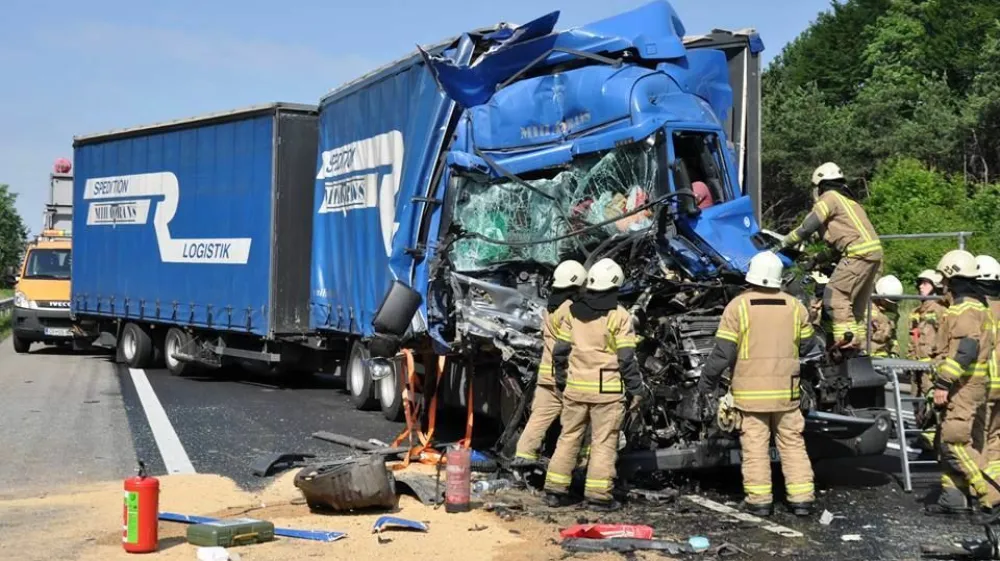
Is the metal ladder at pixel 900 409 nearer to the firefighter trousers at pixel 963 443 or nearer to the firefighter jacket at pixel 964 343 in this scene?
the firefighter trousers at pixel 963 443

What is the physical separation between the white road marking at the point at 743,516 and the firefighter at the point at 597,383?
0.64 metres

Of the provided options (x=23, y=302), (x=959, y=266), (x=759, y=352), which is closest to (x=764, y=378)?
(x=759, y=352)

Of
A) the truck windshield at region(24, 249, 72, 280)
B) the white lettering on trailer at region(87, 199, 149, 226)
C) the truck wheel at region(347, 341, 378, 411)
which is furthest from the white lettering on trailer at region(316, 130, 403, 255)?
the truck windshield at region(24, 249, 72, 280)

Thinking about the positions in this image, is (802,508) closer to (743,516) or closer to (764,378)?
(743,516)

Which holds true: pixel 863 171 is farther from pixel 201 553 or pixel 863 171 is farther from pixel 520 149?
pixel 201 553

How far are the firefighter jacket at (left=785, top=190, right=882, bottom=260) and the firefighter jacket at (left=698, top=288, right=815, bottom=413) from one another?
0.90m

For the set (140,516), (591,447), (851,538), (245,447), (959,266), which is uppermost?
(959,266)

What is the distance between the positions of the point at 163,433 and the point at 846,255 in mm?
6808

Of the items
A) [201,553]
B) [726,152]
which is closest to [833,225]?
[726,152]

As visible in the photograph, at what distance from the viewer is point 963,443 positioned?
7.86 m

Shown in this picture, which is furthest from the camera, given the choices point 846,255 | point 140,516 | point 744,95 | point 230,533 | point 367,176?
point 367,176

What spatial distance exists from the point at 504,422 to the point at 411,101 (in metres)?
3.36

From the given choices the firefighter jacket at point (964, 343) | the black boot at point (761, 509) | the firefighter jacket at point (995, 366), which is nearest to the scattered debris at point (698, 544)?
the black boot at point (761, 509)

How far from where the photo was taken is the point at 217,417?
12.7 m
